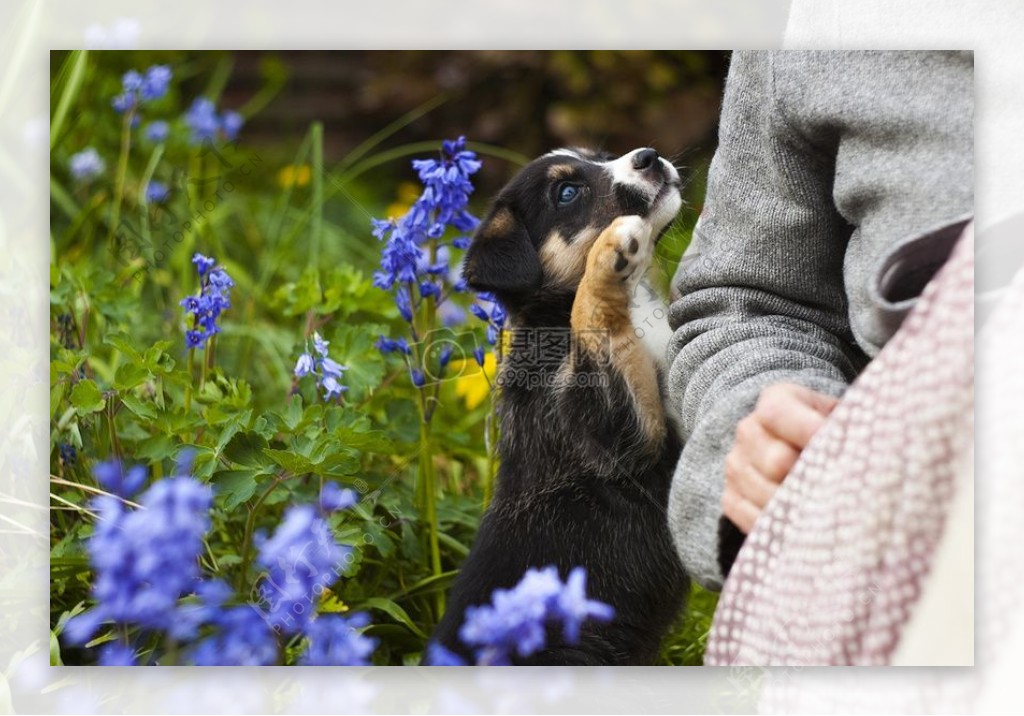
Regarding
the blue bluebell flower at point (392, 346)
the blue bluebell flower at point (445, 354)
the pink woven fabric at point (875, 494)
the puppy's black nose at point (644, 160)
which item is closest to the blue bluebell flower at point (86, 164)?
the blue bluebell flower at point (392, 346)

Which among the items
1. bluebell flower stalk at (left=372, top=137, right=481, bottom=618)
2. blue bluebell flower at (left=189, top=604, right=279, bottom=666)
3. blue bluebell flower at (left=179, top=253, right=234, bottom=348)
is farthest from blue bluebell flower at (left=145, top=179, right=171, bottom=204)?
blue bluebell flower at (left=189, top=604, right=279, bottom=666)

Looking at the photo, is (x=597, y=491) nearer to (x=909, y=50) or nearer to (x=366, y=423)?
(x=366, y=423)

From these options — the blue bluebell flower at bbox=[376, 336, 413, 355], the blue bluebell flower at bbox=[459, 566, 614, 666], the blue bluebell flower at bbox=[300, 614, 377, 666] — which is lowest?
the blue bluebell flower at bbox=[300, 614, 377, 666]

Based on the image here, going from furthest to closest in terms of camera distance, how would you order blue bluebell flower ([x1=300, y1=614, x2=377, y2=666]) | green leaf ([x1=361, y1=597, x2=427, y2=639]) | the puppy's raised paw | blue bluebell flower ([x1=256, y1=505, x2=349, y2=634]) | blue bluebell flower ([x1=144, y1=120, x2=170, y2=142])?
blue bluebell flower ([x1=144, y1=120, x2=170, y2=142]), green leaf ([x1=361, y1=597, x2=427, y2=639]), the puppy's raised paw, blue bluebell flower ([x1=300, y1=614, x2=377, y2=666]), blue bluebell flower ([x1=256, y1=505, x2=349, y2=634])

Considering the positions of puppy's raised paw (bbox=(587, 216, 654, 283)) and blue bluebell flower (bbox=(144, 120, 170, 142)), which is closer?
puppy's raised paw (bbox=(587, 216, 654, 283))

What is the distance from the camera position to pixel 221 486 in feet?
7.73

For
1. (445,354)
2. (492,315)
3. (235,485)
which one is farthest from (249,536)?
(492,315)

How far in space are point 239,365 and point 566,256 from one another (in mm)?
968

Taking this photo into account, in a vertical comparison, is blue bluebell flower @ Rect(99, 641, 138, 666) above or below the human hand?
below

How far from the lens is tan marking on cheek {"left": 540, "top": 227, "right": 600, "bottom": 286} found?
2.46 meters

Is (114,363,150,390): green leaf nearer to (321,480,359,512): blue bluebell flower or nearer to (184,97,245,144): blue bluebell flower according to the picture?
(321,480,359,512): blue bluebell flower

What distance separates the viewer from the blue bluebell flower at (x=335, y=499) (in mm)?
2342

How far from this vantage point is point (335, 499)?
2.35 metres

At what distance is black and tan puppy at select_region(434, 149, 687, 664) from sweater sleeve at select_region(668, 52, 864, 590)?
Answer: 138 millimetres
